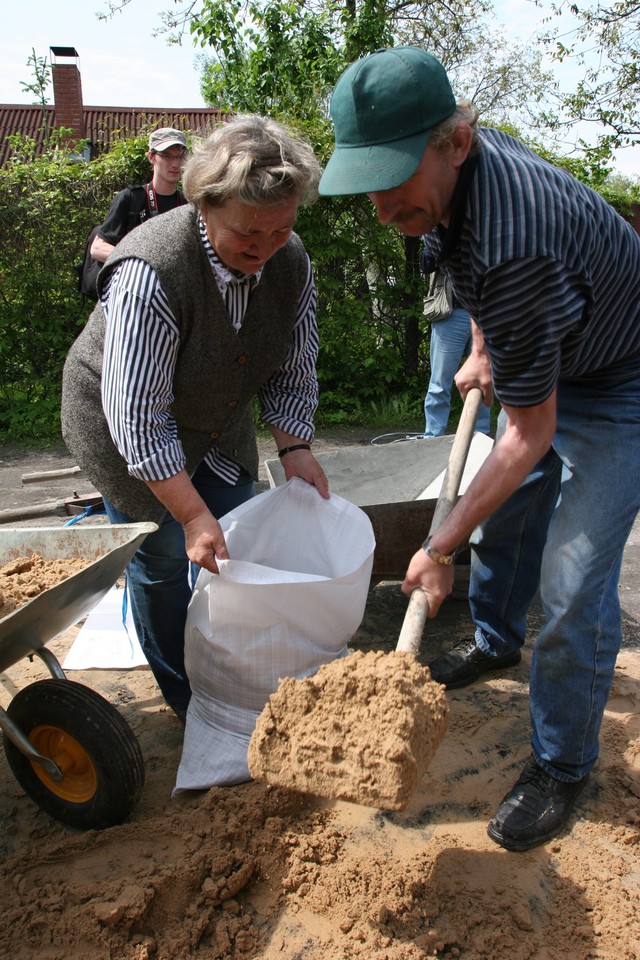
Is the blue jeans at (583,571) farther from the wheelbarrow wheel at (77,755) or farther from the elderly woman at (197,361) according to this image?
the wheelbarrow wheel at (77,755)

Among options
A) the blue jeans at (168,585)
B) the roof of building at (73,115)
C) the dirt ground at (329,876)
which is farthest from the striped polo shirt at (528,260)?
the roof of building at (73,115)

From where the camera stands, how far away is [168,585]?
2.36m

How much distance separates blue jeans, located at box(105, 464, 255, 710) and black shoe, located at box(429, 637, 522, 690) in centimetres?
91

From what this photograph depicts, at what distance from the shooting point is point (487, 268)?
5.35 feet

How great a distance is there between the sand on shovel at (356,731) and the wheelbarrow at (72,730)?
0.55 metres

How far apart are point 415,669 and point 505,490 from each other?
19.3 inches

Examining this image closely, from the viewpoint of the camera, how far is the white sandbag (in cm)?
216

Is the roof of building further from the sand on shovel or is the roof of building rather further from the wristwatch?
the sand on shovel

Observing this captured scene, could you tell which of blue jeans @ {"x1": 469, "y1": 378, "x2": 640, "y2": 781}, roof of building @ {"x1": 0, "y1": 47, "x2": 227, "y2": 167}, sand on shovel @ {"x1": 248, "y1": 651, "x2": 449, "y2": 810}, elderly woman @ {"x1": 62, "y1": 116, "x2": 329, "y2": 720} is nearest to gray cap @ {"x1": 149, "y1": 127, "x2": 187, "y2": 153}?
elderly woman @ {"x1": 62, "y1": 116, "x2": 329, "y2": 720}

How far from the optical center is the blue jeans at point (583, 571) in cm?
197

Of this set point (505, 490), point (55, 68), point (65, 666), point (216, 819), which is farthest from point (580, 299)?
point (55, 68)

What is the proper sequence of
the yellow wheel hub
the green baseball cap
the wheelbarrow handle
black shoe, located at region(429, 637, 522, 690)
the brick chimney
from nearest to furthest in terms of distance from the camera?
1. the green baseball cap
2. the wheelbarrow handle
3. the yellow wheel hub
4. black shoe, located at region(429, 637, 522, 690)
5. the brick chimney

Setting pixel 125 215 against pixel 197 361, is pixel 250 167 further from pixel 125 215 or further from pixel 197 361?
pixel 125 215

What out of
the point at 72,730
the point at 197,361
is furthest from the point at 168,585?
the point at 197,361
